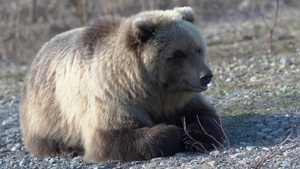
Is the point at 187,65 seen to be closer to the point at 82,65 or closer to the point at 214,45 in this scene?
the point at 82,65

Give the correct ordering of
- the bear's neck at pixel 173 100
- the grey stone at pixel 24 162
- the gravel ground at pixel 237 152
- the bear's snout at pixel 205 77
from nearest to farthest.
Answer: the gravel ground at pixel 237 152
the bear's snout at pixel 205 77
the bear's neck at pixel 173 100
the grey stone at pixel 24 162

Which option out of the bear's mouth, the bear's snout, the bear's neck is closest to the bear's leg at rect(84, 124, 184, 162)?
the bear's neck

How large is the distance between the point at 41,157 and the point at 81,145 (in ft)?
2.06

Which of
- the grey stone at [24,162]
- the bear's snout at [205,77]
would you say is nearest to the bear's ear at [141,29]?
the bear's snout at [205,77]

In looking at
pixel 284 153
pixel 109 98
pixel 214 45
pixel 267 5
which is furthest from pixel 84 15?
pixel 284 153

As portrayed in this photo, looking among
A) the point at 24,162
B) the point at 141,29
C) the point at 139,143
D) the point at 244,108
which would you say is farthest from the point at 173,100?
the point at 24,162

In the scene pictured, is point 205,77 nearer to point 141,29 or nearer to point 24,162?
point 141,29

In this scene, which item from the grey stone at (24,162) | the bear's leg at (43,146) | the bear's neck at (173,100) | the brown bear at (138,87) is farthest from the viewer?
the bear's leg at (43,146)

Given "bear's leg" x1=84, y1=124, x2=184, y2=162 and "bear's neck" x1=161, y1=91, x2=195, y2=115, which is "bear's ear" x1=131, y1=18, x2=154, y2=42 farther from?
"bear's leg" x1=84, y1=124, x2=184, y2=162

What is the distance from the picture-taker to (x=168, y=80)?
5.11m

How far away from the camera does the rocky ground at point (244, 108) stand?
15.1 ft

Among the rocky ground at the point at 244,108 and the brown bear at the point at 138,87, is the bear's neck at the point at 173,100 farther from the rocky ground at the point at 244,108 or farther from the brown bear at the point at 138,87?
the rocky ground at the point at 244,108

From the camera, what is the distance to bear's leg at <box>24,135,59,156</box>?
5992mm

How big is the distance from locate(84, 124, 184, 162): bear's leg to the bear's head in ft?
1.76
